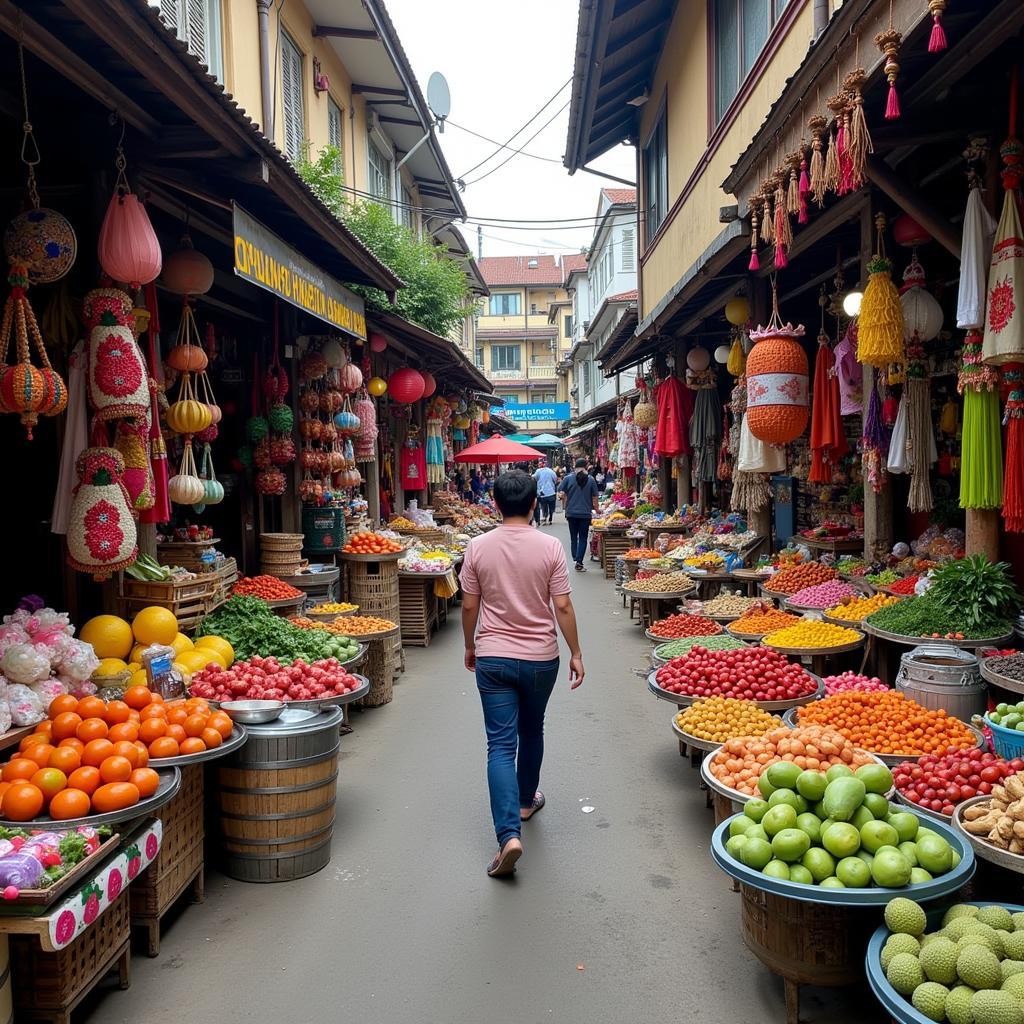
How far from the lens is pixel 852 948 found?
10.7 feet

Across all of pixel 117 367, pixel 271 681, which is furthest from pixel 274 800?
pixel 117 367

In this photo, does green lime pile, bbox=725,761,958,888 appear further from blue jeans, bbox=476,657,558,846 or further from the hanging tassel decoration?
the hanging tassel decoration

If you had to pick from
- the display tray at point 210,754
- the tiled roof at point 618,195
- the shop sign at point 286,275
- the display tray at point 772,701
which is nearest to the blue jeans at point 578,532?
the shop sign at point 286,275

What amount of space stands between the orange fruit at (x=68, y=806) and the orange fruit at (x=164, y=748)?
0.51m

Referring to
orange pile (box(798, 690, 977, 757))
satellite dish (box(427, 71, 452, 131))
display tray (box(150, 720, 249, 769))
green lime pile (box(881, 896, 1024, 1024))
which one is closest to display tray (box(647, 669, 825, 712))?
orange pile (box(798, 690, 977, 757))

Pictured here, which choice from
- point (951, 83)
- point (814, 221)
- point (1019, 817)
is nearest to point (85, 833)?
point (1019, 817)

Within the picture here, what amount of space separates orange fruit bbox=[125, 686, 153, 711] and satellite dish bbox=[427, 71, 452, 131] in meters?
15.2

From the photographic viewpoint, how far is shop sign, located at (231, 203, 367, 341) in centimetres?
562

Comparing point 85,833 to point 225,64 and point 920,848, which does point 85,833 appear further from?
point 225,64

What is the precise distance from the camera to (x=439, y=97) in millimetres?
17141

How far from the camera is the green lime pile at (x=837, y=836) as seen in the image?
3.11 m

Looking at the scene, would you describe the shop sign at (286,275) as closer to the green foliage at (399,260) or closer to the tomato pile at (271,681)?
the tomato pile at (271,681)

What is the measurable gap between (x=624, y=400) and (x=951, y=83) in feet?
59.3

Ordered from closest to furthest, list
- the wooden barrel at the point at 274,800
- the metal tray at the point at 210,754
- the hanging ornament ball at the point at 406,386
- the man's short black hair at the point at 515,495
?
the metal tray at the point at 210,754 < the wooden barrel at the point at 274,800 < the man's short black hair at the point at 515,495 < the hanging ornament ball at the point at 406,386
